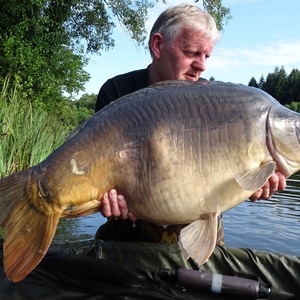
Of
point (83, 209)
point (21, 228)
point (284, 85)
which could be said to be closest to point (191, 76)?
point (83, 209)

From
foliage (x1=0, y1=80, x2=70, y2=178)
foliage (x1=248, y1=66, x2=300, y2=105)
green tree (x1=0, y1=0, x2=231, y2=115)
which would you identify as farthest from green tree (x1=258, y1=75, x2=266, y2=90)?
foliage (x1=0, y1=80, x2=70, y2=178)

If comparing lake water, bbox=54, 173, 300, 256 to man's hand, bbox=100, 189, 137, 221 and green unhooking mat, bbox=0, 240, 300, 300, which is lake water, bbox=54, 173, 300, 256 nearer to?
green unhooking mat, bbox=0, 240, 300, 300

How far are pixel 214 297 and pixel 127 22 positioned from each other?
13.7 meters

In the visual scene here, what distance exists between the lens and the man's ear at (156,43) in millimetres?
2729

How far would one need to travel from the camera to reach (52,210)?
6.55 ft

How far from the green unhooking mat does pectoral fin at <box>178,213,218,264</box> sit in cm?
46

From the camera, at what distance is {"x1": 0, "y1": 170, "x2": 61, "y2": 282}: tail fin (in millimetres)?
1924

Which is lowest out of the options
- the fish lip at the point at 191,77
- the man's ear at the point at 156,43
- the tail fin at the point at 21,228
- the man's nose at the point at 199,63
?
the tail fin at the point at 21,228

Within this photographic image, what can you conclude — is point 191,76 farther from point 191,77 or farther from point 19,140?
point 19,140

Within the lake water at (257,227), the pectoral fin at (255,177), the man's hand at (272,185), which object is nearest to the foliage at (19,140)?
the lake water at (257,227)

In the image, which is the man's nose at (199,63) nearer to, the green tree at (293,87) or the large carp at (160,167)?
the large carp at (160,167)

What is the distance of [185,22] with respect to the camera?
262 centimetres

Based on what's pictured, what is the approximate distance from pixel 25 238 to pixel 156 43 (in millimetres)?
1343

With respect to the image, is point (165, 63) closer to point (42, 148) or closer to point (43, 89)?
point (42, 148)
